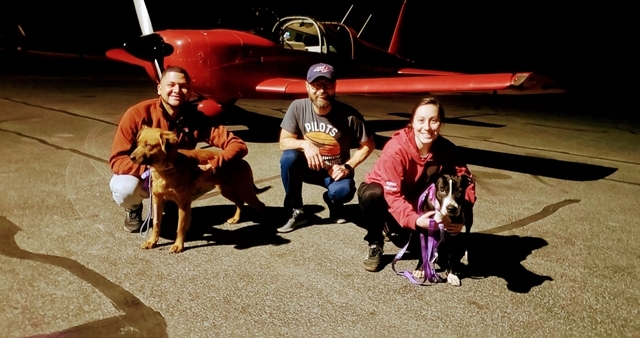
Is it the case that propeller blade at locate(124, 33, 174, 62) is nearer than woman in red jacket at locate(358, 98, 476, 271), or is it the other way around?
woman in red jacket at locate(358, 98, 476, 271)

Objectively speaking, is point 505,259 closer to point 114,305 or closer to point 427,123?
point 427,123

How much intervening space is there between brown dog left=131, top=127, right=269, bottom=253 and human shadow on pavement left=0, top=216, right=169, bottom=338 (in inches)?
19.3

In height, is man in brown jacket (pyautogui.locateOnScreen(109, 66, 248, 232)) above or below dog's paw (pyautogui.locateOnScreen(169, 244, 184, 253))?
above

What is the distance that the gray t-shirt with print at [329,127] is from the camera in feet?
12.5

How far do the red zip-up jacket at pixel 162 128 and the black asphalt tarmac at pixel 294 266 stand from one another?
0.63m

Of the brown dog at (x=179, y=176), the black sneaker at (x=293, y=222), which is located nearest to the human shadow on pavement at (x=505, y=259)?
the black sneaker at (x=293, y=222)

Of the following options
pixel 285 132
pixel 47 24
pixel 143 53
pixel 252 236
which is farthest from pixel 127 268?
pixel 47 24

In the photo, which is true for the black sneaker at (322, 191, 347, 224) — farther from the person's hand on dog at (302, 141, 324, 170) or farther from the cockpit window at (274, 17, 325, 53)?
the cockpit window at (274, 17, 325, 53)

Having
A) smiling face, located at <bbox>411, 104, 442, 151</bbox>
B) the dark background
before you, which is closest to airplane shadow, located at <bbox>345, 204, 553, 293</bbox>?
smiling face, located at <bbox>411, 104, 442, 151</bbox>

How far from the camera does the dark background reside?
2616 cm

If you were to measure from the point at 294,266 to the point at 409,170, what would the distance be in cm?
101

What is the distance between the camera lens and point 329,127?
3795 mm

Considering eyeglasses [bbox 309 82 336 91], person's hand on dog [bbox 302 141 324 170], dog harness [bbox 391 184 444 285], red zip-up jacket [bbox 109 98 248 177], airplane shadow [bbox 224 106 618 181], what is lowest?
airplane shadow [bbox 224 106 618 181]

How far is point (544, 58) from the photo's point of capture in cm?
2728
